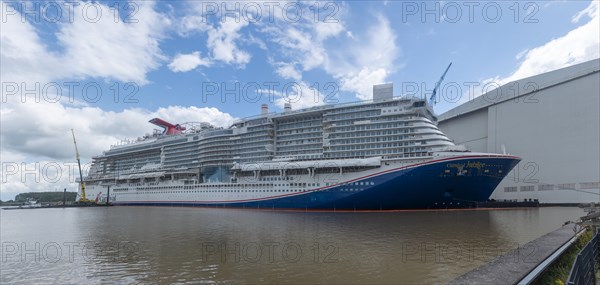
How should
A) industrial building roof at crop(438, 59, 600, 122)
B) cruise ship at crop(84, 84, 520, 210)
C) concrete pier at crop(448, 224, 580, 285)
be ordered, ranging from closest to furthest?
concrete pier at crop(448, 224, 580, 285), cruise ship at crop(84, 84, 520, 210), industrial building roof at crop(438, 59, 600, 122)

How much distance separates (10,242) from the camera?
19.7 meters

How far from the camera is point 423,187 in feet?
106

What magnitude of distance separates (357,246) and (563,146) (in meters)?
50.3

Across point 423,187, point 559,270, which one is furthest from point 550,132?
point 559,270

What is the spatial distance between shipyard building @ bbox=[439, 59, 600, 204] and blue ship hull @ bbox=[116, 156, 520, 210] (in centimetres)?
2065

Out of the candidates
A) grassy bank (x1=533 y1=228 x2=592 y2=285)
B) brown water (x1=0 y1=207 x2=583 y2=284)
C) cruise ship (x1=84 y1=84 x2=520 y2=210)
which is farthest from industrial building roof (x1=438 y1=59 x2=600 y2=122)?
grassy bank (x1=533 y1=228 x2=592 y2=285)

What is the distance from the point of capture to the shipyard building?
4641cm

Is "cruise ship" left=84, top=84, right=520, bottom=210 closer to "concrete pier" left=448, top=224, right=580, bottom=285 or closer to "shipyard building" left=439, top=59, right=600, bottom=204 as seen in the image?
"shipyard building" left=439, top=59, right=600, bottom=204

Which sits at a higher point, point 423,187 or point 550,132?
point 550,132

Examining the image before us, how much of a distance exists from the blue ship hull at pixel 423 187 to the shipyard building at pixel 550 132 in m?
20.6

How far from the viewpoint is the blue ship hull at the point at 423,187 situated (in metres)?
31.7

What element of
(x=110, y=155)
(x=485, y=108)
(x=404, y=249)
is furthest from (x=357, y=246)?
(x=110, y=155)

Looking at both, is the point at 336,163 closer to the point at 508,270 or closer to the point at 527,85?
the point at 508,270

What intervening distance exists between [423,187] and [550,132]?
33126 millimetres
